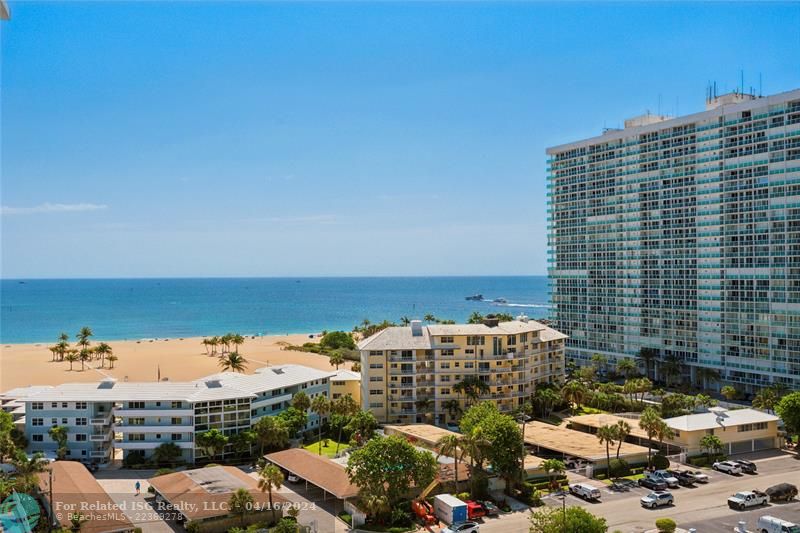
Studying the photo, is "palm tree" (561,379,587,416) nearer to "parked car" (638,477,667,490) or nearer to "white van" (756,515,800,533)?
"parked car" (638,477,667,490)

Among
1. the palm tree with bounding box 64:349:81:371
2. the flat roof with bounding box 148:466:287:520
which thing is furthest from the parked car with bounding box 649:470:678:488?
the palm tree with bounding box 64:349:81:371

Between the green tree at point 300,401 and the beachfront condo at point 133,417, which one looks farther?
the green tree at point 300,401

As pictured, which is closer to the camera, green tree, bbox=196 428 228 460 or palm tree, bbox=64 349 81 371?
green tree, bbox=196 428 228 460

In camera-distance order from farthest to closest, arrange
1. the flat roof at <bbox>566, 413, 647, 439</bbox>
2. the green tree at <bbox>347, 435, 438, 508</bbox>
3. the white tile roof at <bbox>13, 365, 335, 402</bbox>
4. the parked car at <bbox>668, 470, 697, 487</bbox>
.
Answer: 1. the flat roof at <bbox>566, 413, 647, 439</bbox>
2. the white tile roof at <bbox>13, 365, 335, 402</bbox>
3. the parked car at <bbox>668, 470, 697, 487</bbox>
4. the green tree at <bbox>347, 435, 438, 508</bbox>

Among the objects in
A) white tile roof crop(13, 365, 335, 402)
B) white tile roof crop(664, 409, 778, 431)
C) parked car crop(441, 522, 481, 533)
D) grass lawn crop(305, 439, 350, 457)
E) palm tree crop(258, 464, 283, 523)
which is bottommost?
grass lawn crop(305, 439, 350, 457)

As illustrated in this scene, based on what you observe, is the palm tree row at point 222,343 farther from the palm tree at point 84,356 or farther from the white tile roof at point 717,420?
the white tile roof at point 717,420

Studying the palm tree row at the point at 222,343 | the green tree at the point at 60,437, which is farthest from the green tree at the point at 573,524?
the palm tree row at the point at 222,343
